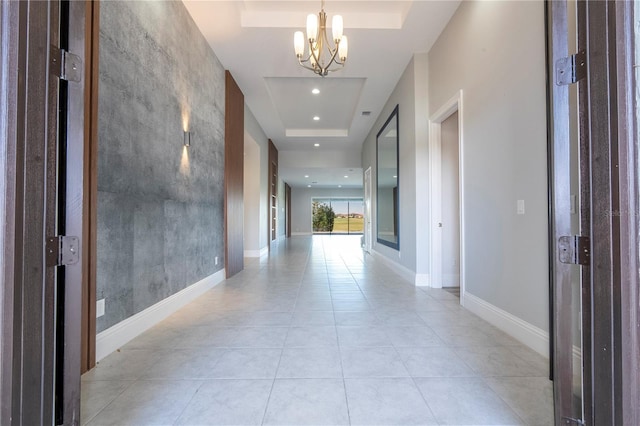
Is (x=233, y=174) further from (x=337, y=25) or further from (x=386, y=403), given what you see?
(x=386, y=403)

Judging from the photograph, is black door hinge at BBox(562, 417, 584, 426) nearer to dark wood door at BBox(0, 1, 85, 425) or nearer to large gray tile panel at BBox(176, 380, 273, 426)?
large gray tile panel at BBox(176, 380, 273, 426)

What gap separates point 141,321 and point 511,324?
121 inches

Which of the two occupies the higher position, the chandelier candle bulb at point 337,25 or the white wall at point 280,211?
the chandelier candle bulb at point 337,25

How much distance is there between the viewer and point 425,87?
4.48 metres

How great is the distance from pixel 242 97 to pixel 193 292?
3762 mm

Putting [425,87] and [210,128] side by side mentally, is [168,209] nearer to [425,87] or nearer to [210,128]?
[210,128]

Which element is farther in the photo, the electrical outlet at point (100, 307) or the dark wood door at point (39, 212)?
the electrical outlet at point (100, 307)

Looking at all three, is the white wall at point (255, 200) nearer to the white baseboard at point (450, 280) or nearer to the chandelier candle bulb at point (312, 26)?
the chandelier candle bulb at point (312, 26)

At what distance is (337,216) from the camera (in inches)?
822

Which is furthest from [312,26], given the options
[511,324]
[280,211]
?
[280,211]

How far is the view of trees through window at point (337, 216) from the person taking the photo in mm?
20562

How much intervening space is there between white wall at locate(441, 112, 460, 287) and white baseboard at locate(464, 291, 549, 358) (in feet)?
3.61

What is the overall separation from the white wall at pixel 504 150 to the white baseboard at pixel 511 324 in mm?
53

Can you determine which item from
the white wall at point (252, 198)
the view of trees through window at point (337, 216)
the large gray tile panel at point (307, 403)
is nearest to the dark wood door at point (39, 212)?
the large gray tile panel at point (307, 403)
